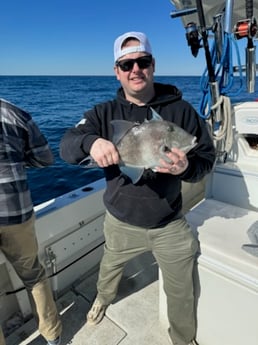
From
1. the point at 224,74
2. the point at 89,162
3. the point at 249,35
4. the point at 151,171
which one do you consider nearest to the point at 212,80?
the point at 224,74

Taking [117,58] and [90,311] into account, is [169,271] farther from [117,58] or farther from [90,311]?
[117,58]

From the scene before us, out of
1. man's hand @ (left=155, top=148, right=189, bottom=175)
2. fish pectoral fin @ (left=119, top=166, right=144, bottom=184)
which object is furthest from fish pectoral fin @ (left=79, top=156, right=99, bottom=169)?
man's hand @ (left=155, top=148, right=189, bottom=175)

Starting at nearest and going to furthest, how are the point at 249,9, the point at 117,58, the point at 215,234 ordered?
the point at 117,58 → the point at 215,234 → the point at 249,9

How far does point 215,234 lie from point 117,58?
49.0 inches

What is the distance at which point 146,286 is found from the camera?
251cm

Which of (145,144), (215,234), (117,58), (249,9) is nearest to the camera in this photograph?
(145,144)

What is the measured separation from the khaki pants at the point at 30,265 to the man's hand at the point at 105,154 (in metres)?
0.69

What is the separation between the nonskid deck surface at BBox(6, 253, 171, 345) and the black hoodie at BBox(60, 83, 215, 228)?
950mm

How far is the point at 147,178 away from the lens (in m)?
1.61

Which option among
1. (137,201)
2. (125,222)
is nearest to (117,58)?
(137,201)

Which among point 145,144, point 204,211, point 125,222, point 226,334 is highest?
point 145,144

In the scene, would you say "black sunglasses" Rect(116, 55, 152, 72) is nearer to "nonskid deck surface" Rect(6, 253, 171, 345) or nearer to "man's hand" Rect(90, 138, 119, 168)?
"man's hand" Rect(90, 138, 119, 168)

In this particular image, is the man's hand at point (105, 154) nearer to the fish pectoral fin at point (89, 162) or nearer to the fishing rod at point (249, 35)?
the fish pectoral fin at point (89, 162)

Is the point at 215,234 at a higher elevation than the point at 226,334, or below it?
higher
